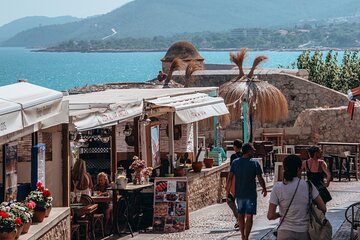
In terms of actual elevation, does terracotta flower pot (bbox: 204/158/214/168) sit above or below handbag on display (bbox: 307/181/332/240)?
below

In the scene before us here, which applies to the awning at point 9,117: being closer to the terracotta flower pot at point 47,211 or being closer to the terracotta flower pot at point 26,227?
the terracotta flower pot at point 26,227

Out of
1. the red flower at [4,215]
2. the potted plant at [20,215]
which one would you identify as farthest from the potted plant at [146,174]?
the red flower at [4,215]

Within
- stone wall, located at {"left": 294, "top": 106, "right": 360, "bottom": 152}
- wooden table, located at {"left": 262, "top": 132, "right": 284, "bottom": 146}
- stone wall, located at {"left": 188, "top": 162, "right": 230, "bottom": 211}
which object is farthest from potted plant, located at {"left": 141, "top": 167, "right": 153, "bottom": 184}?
stone wall, located at {"left": 294, "top": 106, "right": 360, "bottom": 152}

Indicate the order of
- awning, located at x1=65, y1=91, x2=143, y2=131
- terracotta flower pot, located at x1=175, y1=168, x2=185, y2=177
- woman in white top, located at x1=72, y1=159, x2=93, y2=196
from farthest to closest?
terracotta flower pot, located at x1=175, y1=168, x2=185, y2=177 < woman in white top, located at x1=72, y1=159, x2=93, y2=196 < awning, located at x1=65, y1=91, x2=143, y2=131

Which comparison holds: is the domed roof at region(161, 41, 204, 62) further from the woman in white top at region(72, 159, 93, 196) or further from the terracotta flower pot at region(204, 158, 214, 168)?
the woman in white top at region(72, 159, 93, 196)

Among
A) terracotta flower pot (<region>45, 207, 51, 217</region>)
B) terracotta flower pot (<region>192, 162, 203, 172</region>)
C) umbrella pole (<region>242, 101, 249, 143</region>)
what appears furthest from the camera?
umbrella pole (<region>242, 101, 249, 143</region>)

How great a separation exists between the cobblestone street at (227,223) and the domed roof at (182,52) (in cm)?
2007

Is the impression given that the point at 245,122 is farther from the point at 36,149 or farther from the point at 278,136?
the point at 36,149

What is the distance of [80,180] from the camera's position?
1595 cm

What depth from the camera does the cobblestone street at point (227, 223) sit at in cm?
1511

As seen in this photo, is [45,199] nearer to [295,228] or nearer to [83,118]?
[83,118]

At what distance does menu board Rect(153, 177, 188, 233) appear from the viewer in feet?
54.4

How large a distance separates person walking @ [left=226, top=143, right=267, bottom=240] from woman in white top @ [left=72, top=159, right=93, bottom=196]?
2934mm

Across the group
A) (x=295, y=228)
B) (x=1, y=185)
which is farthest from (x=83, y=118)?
(x=295, y=228)
